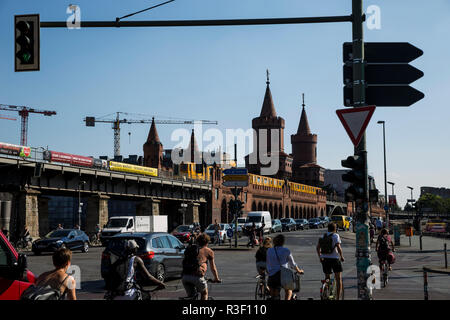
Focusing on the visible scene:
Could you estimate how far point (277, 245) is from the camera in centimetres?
928

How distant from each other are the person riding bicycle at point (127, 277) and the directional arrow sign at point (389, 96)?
4423mm

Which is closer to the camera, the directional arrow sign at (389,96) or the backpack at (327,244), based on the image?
the directional arrow sign at (389,96)

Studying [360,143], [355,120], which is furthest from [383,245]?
[355,120]

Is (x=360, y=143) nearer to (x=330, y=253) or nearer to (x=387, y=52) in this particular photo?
(x=387, y=52)

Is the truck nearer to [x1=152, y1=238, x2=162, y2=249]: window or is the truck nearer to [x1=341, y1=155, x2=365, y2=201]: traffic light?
[x1=152, y1=238, x2=162, y2=249]: window

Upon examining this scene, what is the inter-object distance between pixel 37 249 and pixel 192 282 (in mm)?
23034

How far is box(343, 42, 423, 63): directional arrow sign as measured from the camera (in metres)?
9.29

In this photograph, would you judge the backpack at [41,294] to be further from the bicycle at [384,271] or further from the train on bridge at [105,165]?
the train on bridge at [105,165]

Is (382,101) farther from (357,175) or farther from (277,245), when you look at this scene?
(277,245)

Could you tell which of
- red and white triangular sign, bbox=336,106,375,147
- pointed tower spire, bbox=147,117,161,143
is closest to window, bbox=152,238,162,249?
red and white triangular sign, bbox=336,106,375,147

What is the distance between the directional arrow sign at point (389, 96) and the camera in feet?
29.8

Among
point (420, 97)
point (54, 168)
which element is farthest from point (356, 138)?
point (54, 168)

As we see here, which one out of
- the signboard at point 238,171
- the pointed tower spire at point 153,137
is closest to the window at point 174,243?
the signboard at point 238,171

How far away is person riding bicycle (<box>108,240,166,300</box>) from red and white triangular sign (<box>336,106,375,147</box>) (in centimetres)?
387
